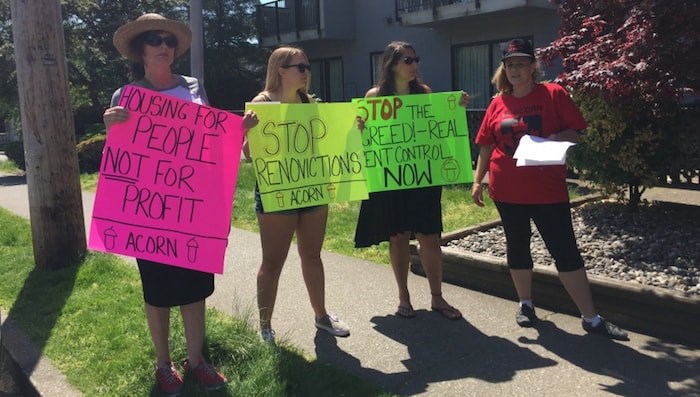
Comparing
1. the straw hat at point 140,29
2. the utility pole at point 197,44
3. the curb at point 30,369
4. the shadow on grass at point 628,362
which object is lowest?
the shadow on grass at point 628,362

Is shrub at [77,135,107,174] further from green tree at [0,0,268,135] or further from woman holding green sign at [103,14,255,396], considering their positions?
woman holding green sign at [103,14,255,396]

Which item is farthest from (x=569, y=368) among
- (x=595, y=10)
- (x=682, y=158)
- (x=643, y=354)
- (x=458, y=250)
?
(x=595, y=10)

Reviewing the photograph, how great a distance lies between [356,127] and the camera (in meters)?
4.08

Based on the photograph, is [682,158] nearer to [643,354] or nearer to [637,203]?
[637,203]

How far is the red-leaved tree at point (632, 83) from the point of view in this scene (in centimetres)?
487

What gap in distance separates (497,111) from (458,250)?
5.20 feet

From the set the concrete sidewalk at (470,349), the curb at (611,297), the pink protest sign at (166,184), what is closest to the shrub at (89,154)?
the concrete sidewalk at (470,349)

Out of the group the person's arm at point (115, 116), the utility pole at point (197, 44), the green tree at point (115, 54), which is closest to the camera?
the person's arm at point (115, 116)

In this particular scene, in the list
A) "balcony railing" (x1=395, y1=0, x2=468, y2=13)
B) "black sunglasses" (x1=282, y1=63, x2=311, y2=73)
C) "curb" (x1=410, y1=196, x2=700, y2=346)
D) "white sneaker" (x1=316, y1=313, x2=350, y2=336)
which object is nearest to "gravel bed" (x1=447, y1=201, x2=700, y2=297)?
"curb" (x1=410, y1=196, x2=700, y2=346)

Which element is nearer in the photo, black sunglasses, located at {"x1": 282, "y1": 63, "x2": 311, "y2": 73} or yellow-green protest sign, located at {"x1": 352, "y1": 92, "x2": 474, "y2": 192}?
black sunglasses, located at {"x1": 282, "y1": 63, "x2": 311, "y2": 73}

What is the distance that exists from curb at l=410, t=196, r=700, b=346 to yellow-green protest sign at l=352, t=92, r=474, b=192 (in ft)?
2.95

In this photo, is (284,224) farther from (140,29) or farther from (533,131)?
(533,131)

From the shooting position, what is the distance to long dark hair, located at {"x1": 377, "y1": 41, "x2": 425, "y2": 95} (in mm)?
4047

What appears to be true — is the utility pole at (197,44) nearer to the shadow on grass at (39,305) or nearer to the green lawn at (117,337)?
the green lawn at (117,337)
